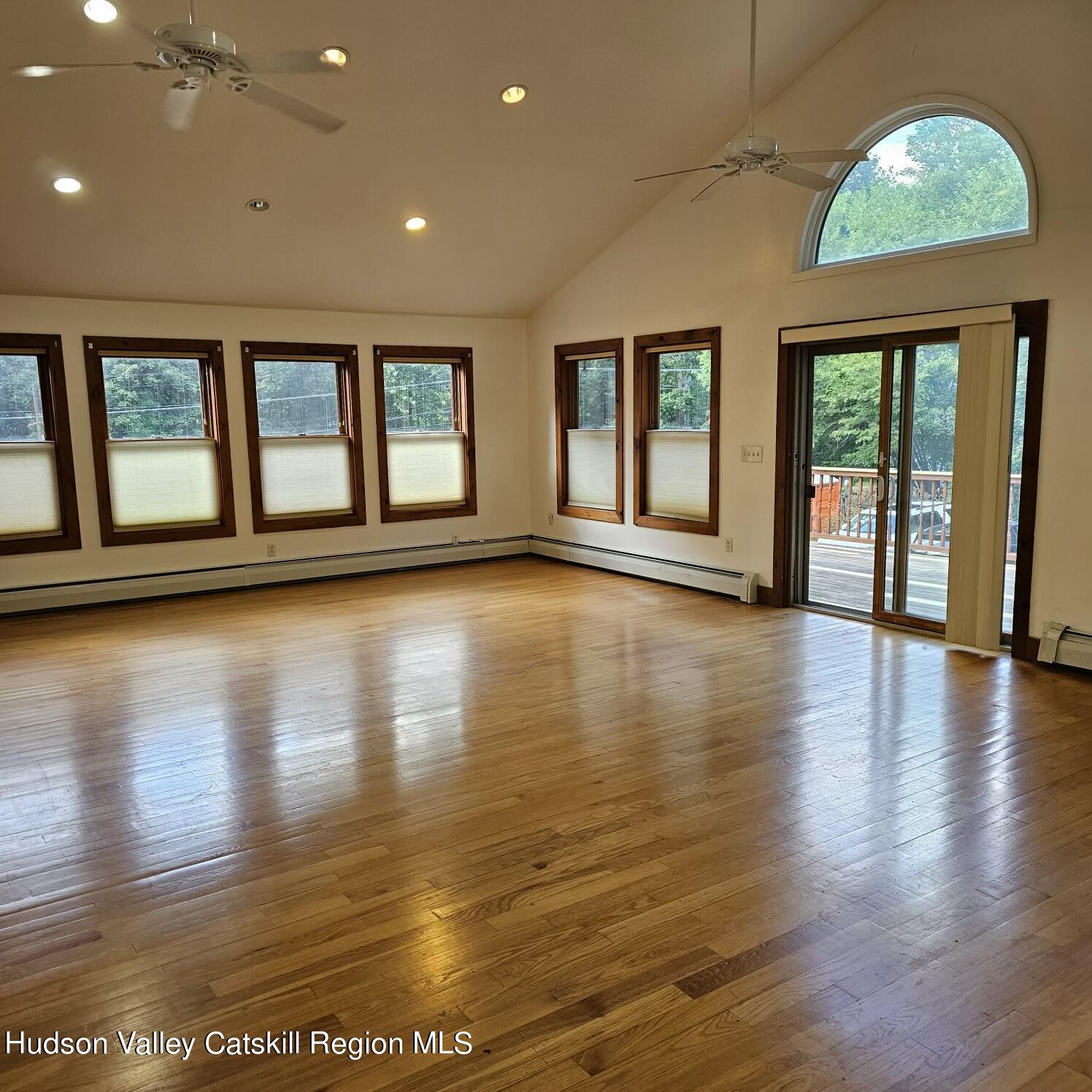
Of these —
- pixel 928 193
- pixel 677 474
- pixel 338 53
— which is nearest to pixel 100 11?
pixel 338 53

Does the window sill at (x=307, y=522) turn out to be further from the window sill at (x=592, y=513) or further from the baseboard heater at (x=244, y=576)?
the window sill at (x=592, y=513)

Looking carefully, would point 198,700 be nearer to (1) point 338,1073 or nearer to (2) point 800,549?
(1) point 338,1073

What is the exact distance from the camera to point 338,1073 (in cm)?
210

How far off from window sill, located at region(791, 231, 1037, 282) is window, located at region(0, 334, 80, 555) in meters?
5.78

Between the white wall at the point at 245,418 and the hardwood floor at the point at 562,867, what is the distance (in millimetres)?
1979

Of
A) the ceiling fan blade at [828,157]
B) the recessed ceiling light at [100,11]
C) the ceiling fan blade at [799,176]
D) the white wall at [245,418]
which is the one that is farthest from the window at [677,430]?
the recessed ceiling light at [100,11]

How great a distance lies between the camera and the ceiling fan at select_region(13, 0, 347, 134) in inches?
125

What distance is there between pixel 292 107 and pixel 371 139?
219cm

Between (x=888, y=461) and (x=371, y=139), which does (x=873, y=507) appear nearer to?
(x=888, y=461)

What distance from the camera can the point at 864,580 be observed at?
7.16m

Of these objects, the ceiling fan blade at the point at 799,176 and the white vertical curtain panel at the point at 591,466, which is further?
the white vertical curtain panel at the point at 591,466

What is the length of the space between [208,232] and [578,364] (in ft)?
12.0

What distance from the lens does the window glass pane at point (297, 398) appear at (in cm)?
807

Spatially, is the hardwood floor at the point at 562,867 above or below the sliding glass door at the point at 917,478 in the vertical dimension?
below
